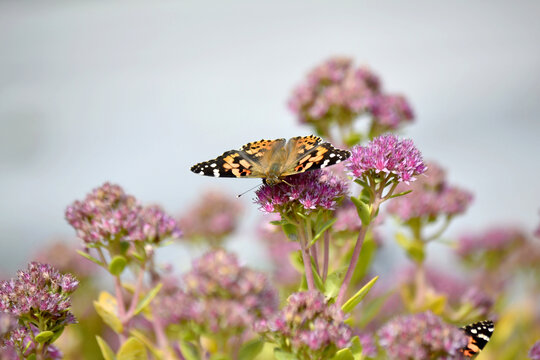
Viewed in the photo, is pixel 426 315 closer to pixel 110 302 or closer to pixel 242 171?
pixel 242 171

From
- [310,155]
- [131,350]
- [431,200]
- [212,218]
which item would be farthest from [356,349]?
[212,218]

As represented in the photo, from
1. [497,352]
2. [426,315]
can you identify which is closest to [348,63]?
[497,352]

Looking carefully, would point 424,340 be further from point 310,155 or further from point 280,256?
point 280,256

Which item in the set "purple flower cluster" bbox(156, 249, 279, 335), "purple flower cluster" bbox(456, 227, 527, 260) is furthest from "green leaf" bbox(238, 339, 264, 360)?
"purple flower cluster" bbox(456, 227, 527, 260)

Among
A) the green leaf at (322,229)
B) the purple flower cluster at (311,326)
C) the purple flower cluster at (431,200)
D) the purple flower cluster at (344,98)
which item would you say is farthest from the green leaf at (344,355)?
the purple flower cluster at (344,98)

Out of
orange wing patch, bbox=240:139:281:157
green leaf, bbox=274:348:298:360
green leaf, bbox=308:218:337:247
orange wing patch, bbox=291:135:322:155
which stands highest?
orange wing patch, bbox=240:139:281:157

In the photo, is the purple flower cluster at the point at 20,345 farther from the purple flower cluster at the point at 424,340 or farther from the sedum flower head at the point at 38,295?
the purple flower cluster at the point at 424,340

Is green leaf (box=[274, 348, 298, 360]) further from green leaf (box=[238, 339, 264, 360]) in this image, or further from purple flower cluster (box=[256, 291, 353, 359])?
green leaf (box=[238, 339, 264, 360])
